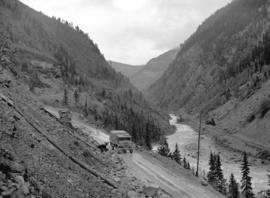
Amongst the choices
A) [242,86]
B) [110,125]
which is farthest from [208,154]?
[242,86]

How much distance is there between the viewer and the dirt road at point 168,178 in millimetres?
24072

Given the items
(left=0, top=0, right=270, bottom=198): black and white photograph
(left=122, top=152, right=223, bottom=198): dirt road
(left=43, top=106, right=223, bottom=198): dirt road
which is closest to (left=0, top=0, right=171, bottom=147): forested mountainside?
(left=0, top=0, right=270, bottom=198): black and white photograph

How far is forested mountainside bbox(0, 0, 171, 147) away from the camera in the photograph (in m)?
80.8

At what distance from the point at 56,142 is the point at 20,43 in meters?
92.9

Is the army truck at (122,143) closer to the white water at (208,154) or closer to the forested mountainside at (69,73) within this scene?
the forested mountainside at (69,73)

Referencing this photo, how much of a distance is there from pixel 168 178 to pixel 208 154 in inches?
2418

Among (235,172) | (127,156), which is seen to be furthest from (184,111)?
(127,156)

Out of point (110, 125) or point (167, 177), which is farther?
point (110, 125)

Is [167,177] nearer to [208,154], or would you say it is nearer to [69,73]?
[208,154]

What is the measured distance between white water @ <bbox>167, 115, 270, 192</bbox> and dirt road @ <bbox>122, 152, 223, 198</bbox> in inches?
1311

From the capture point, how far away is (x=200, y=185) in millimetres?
26875

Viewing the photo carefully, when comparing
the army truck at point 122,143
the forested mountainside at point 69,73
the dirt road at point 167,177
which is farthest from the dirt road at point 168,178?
the forested mountainside at point 69,73

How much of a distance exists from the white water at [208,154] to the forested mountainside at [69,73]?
9347 mm

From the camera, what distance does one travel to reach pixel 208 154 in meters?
84.7
